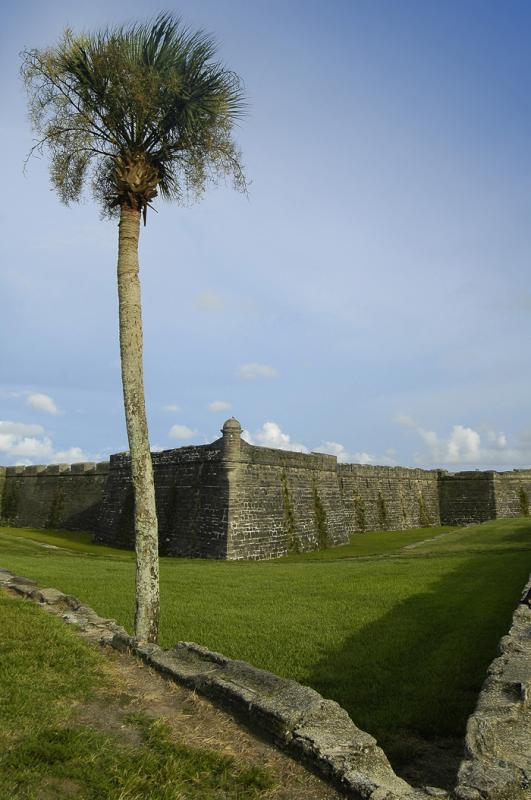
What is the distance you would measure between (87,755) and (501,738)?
109 inches

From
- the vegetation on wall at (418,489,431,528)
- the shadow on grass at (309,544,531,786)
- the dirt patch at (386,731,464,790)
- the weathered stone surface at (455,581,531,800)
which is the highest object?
the vegetation on wall at (418,489,431,528)

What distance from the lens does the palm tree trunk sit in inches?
315

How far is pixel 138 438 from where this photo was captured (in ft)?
27.6

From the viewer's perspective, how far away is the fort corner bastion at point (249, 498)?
21.6m

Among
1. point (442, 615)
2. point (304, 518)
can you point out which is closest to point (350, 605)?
point (442, 615)

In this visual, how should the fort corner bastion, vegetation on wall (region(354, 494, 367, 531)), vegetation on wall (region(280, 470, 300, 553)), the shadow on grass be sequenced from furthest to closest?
vegetation on wall (region(354, 494, 367, 531))
vegetation on wall (region(280, 470, 300, 553))
the fort corner bastion
the shadow on grass

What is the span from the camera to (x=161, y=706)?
15.8 feet

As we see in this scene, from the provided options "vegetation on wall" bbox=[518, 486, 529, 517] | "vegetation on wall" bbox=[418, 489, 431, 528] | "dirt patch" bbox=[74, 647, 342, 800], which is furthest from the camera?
"vegetation on wall" bbox=[518, 486, 529, 517]

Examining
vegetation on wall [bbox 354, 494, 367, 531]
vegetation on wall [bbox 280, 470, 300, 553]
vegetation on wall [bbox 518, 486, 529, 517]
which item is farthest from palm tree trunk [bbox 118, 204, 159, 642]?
vegetation on wall [bbox 518, 486, 529, 517]

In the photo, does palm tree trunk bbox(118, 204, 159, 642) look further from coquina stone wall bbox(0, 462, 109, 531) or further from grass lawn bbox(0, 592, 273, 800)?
coquina stone wall bbox(0, 462, 109, 531)

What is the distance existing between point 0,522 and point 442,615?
118ft

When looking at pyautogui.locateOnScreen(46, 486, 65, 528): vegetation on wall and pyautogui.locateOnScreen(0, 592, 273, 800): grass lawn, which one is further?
pyautogui.locateOnScreen(46, 486, 65, 528): vegetation on wall

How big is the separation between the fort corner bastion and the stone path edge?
14.9 metres

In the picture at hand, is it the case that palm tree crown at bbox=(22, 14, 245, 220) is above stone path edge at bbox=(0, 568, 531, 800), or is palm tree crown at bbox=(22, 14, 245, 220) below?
above
